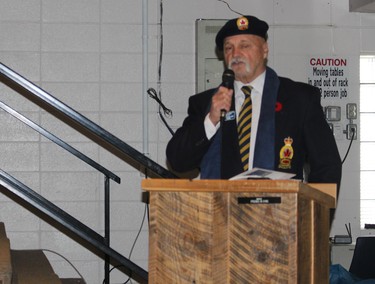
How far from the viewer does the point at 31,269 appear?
4398 mm

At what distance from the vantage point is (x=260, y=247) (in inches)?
74.9

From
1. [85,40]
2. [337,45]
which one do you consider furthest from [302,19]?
[85,40]

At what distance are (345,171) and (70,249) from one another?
2067 mm

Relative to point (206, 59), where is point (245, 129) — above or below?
below

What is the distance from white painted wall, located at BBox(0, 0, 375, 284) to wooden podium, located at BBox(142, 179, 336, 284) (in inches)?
146

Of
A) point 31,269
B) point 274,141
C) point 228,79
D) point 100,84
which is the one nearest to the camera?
point 228,79

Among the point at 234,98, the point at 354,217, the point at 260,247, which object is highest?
the point at 234,98

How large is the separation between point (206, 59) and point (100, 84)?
0.78 metres

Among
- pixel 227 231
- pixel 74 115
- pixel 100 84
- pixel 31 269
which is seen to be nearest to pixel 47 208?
pixel 74 115

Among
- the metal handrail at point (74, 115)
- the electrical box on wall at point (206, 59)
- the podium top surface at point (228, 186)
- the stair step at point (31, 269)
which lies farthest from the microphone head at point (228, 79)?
the electrical box on wall at point (206, 59)

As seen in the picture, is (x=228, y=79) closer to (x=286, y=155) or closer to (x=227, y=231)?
(x=286, y=155)

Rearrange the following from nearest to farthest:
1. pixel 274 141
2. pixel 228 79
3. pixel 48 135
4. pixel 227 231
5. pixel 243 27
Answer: pixel 227 231 < pixel 228 79 < pixel 274 141 < pixel 243 27 < pixel 48 135

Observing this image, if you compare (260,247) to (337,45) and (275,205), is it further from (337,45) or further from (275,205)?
(337,45)

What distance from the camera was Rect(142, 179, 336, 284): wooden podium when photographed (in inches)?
74.7
